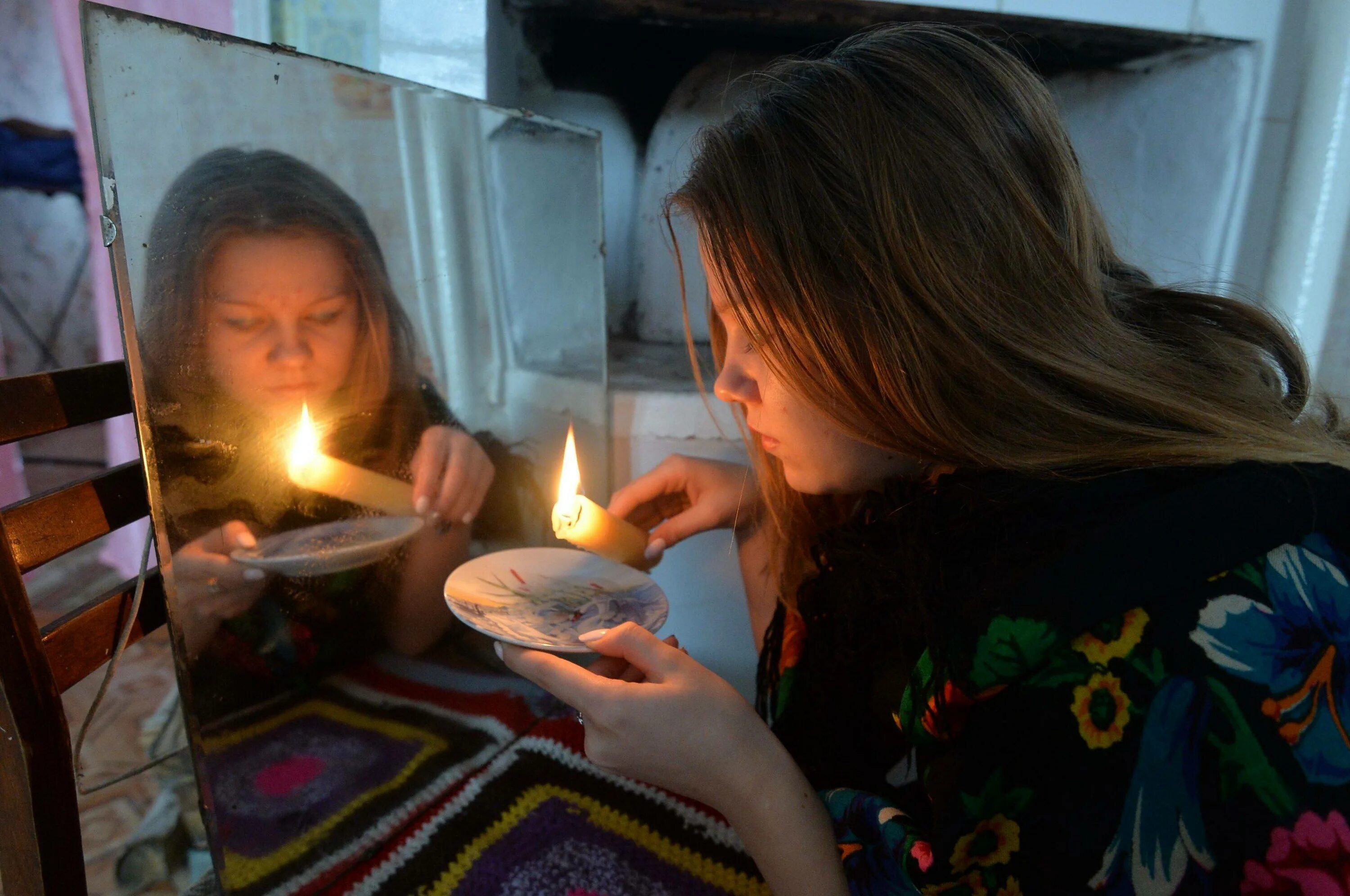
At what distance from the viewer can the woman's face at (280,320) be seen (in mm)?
515

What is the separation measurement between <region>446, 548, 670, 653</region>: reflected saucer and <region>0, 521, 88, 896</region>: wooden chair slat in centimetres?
24

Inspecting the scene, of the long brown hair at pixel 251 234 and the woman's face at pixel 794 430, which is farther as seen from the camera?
the woman's face at pixel 794 430

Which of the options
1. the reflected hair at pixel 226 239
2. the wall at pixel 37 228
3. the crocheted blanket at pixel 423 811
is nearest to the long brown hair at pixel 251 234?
the reflected hair at pixel 226 239

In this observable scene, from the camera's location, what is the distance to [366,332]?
641 mm

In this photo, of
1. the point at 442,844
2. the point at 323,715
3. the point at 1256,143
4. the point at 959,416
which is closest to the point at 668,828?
the point at 442,844

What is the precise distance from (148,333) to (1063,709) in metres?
0.58

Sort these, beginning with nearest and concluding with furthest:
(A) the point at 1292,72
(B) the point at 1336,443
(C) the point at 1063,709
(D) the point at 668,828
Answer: (C) the point at 1063,709 → (B) the point at 1336,443 → (D) the point at 668,828 → (A) the point at 1292,72

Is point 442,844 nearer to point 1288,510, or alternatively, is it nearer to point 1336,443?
point 1288,510

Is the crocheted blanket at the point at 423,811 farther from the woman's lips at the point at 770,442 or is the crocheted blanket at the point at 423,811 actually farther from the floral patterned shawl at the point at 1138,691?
the woman's lips at the point at 770,442

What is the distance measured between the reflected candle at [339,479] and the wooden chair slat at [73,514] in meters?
0.10

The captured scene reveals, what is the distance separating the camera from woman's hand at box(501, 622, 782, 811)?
514mm

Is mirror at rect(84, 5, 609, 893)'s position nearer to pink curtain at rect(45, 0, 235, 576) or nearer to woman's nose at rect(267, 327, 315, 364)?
woman's nose at rect(267, 327, 315, 364)

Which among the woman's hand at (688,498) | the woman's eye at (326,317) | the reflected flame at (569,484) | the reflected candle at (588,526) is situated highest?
the woman's eye at (326,317)

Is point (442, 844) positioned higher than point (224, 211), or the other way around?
point (224, 211)
